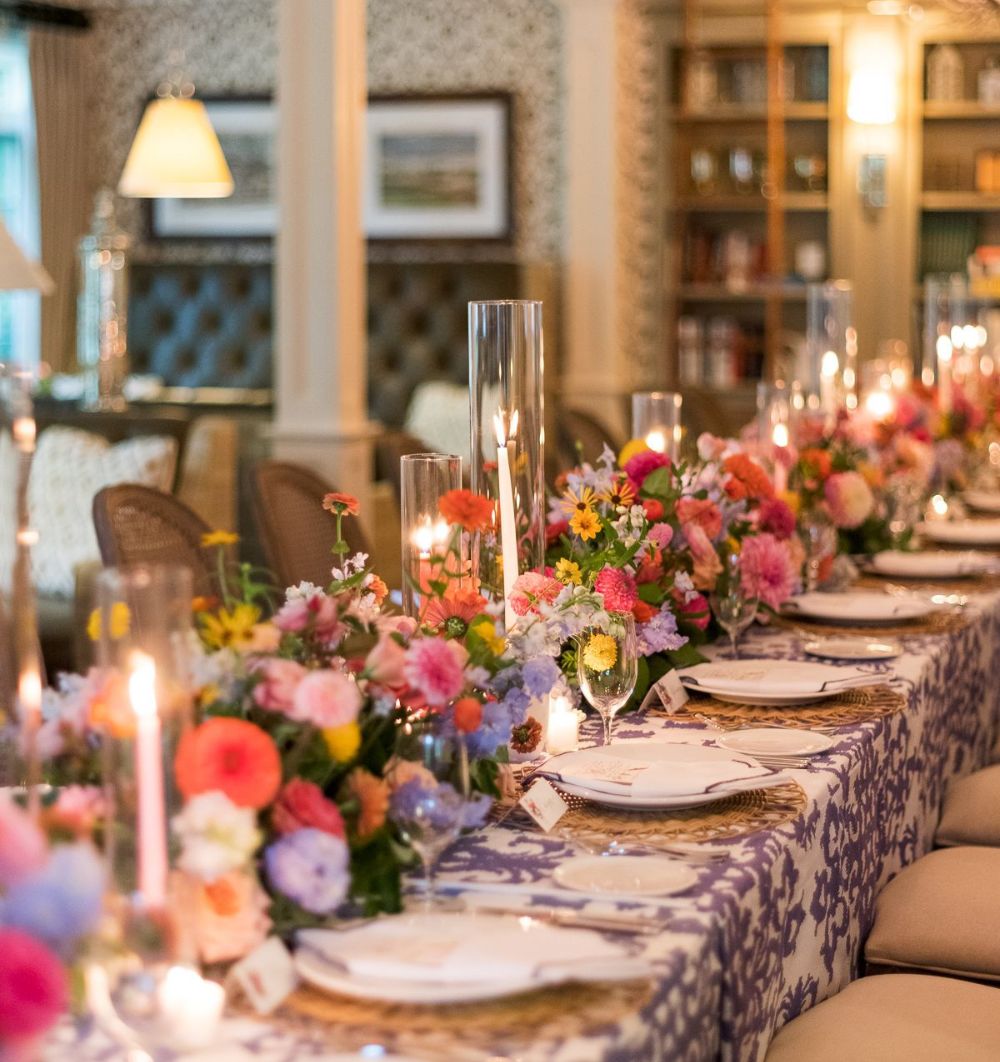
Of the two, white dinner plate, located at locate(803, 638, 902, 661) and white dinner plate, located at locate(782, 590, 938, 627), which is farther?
white dinner plate, located at locate(782, 590, 938, 627)

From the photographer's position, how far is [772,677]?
2.07 meters

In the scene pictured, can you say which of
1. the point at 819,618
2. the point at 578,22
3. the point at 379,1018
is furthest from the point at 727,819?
the point at 578,22

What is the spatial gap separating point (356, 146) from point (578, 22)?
2702mm

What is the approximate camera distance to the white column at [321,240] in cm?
425

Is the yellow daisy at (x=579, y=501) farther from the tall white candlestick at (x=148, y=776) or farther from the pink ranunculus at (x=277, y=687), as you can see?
the tall white candlestick at (x=148, y=776)

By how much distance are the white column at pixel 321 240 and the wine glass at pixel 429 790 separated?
312 centimetres

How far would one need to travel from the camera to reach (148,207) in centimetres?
762

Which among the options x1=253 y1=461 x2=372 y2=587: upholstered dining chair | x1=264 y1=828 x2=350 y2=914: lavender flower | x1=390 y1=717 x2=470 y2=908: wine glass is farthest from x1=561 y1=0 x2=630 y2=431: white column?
x1=264 y1=828 x2=350 y2=914: lavender flower

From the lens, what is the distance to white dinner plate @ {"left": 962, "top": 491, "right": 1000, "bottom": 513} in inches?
155

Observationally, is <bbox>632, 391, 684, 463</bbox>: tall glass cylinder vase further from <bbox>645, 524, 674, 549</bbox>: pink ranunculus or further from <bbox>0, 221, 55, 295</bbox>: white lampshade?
<bbox>0, 221, 55, 295</bbox>: white lampshade

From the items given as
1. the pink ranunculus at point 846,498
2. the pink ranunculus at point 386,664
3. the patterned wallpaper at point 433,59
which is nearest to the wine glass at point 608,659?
the pink ranunculus at point 386,664

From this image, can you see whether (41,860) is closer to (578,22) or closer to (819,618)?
(819,618)

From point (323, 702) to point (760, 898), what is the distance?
0.44m

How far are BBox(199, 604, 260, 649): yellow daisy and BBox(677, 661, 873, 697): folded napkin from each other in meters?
0.87
